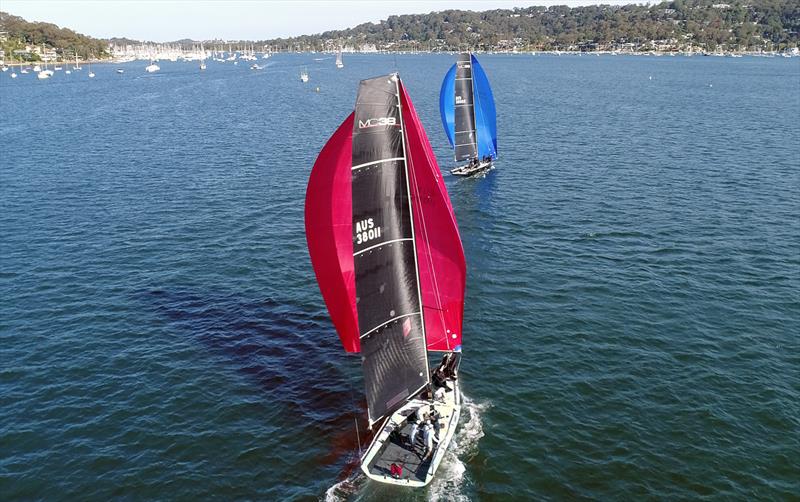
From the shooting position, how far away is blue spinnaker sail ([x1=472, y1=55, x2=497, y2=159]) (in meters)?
75.4

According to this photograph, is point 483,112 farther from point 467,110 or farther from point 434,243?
point 434,243

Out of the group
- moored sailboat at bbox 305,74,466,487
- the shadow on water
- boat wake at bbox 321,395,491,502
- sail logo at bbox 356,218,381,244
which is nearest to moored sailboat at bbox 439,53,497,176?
the shadow on water

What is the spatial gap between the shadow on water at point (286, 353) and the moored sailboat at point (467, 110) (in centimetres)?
3900

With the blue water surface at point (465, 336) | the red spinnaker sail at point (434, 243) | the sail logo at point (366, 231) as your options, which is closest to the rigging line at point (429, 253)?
the red spinnaker sail at point (434, 243)

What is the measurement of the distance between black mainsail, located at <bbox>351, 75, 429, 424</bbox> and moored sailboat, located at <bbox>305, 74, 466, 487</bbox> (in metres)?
0.04

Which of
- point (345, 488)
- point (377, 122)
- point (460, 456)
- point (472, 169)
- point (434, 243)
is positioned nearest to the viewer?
point (377, 122)

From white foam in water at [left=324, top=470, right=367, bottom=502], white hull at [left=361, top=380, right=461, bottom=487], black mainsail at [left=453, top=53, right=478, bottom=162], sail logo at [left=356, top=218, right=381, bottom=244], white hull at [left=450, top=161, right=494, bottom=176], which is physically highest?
black mainsail at [left=453, top=53, right=478, bottom=162]

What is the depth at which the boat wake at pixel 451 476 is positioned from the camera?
2479 cm

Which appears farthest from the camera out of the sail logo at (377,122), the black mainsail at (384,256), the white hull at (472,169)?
the white hull at (472,169)

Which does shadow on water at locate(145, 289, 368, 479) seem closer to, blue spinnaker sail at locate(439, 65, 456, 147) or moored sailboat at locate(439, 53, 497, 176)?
moored sailboat at locate(439, 53, 497, 176)

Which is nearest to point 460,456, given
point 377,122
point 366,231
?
point 366,231

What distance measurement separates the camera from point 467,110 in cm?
7525

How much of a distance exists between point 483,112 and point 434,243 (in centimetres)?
5132

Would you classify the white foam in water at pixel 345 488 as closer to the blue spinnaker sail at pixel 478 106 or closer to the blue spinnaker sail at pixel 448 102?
the blue spinnaker sail at pixel 478 106
